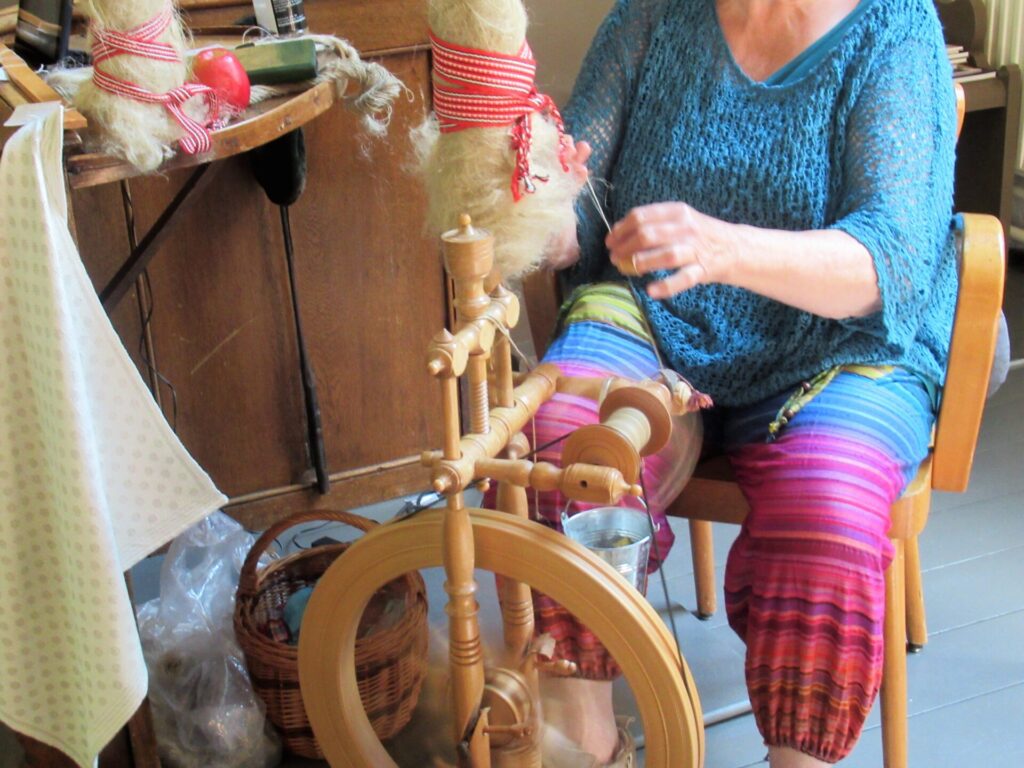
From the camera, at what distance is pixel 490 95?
929mm

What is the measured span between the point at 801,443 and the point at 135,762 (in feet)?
2.80

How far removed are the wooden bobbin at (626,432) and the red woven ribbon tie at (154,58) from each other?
501 mm

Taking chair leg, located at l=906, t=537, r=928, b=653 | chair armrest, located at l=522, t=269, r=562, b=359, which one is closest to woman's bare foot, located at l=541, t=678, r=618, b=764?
chair armrest, located at l=522, t=269, r=562, b=359

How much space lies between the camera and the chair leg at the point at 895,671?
1267mm

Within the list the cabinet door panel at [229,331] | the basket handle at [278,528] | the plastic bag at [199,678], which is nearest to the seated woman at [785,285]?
the basket handle at [278,528]

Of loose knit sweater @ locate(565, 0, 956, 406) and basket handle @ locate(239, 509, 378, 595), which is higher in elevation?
loose knit sweater @ locate(565, 0, 956, 406)

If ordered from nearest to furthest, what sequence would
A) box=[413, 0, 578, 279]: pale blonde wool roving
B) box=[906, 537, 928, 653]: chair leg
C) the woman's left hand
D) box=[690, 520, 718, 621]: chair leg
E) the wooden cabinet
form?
box=[413, 0, 578, 279]: pale blonde wool roving
the woman's left hand
box=[906, 537, 928, 653]: chair leg
box=[690, 520, 718, 621]: chair leg
the wooden cabinet

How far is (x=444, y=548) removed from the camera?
97 centimetres

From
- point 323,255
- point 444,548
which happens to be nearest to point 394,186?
point 323,255

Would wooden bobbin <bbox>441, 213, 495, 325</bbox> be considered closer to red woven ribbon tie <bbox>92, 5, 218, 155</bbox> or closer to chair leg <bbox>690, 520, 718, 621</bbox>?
red woven ribbon tie <bbox>92, 5, 218, 155</bbox>

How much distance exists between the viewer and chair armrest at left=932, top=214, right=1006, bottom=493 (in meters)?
1.18

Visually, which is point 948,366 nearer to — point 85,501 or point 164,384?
point 85,501

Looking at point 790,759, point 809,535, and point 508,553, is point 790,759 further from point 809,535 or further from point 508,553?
point 508,553

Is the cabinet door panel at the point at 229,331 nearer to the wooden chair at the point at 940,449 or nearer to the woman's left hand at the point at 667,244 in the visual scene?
the wooden chair at the point at 940,449
